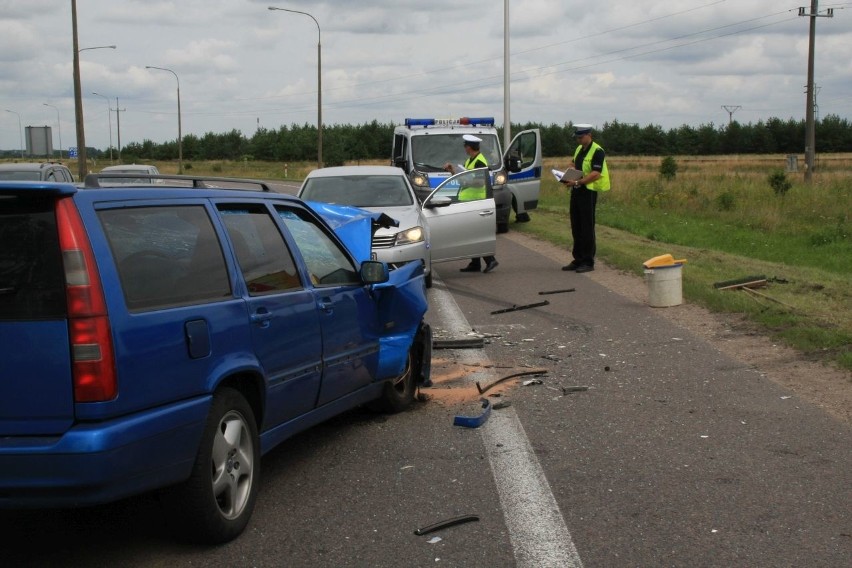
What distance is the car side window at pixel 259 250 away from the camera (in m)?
5.08

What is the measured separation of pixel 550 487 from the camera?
17.4ft

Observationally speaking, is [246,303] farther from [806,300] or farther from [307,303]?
[806,300]

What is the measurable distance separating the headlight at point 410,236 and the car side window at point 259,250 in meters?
7.28

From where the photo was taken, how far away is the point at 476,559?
14.2 ft

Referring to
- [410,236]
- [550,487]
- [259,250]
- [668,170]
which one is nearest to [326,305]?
[259,250]

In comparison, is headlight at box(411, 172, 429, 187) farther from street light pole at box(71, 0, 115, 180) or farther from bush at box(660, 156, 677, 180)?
bush at box(660, 156, 677, 180)

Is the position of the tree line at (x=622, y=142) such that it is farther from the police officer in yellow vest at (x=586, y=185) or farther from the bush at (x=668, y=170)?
the police officer in yellow vest at (x=586, y=185)

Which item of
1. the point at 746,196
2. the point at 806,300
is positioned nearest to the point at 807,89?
the point at 746,196

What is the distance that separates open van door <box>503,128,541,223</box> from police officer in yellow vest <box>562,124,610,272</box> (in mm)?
8044

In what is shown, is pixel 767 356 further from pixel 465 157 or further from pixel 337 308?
pixel 465 157

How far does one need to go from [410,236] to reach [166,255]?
859 centimetres

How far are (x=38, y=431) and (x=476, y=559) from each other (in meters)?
1.88

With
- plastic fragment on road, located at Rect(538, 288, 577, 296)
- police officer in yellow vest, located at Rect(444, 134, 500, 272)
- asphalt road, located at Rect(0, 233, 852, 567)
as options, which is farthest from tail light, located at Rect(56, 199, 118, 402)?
police officer in yellow vest, located at Rect(444, 134, 500, 272)

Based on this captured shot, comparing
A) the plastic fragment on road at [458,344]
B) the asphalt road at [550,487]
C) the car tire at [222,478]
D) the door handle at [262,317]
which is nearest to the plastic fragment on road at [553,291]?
the plastic fragment on road at [458,344]
